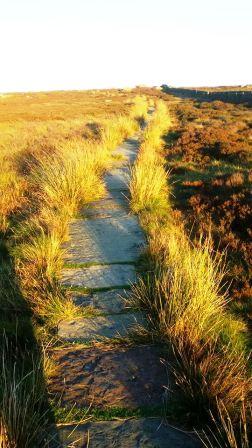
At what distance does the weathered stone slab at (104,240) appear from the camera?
505cm

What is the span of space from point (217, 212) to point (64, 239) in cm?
340

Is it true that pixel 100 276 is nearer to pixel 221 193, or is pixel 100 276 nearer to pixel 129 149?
pixel 221 193

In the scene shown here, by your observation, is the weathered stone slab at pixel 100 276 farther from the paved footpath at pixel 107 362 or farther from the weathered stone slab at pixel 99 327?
the weathered stone slab at pixel 99 327

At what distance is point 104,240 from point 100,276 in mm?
1192

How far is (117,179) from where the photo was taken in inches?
371

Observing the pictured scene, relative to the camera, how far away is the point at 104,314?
12.3 ft

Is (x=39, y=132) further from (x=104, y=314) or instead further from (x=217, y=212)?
(x=104, y=314)

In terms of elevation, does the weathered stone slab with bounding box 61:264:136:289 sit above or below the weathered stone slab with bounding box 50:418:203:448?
above

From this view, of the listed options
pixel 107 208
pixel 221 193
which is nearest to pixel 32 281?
pixel 107 208

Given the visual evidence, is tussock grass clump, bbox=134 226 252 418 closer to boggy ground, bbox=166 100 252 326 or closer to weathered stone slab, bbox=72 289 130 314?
weathered stone slab, bbox=72 289 130 314

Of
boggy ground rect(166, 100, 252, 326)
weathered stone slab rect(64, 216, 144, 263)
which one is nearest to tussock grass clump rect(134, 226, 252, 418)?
boggy ground rect(166, 100, 252, 326)

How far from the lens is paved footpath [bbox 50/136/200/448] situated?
8.05 feet

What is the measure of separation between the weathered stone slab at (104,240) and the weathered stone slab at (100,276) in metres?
0.22

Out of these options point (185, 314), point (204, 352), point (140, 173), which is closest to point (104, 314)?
point (185, 314)
